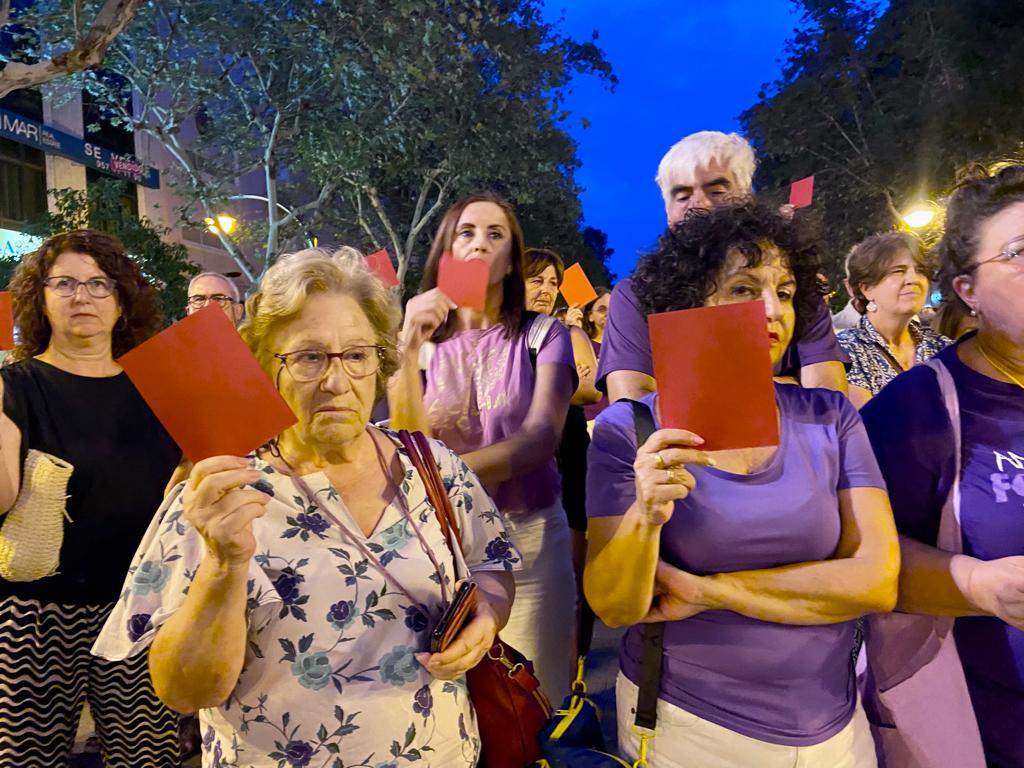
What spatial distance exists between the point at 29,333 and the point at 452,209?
1624 mm

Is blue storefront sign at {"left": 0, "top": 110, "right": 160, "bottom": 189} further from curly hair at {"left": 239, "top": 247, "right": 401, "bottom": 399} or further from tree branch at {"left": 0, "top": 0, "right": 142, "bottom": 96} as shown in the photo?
curly hair at {"left": 239, "top": 247, "right": 401, "bottom": 399}

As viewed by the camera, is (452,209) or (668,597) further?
(452,209)

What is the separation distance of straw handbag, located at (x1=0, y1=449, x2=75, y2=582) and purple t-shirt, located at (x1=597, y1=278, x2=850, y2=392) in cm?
179

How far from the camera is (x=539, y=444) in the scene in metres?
2.58

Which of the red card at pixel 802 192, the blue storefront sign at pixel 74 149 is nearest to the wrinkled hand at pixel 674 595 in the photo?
the red card at pixel 802 192

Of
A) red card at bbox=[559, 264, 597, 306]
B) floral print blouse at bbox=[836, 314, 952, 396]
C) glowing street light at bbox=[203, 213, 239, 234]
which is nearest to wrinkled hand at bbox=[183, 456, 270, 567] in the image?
floral print blouse at bbox=[836, 314, 952, 396]

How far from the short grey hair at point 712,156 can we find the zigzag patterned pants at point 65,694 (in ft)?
8.25

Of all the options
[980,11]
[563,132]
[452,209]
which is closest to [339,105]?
[563,132]

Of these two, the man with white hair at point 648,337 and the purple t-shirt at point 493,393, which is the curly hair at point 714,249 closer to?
the man with white hair at point 648,337

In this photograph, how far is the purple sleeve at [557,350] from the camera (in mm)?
2769

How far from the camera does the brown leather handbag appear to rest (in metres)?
1.82

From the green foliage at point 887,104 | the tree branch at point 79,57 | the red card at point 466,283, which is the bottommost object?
the red card at point 466,283

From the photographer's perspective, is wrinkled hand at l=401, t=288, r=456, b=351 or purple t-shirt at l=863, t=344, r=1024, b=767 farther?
wrinkled hand at l=401, t=288, r=456, b=351

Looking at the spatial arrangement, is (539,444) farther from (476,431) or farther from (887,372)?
(887,372)
